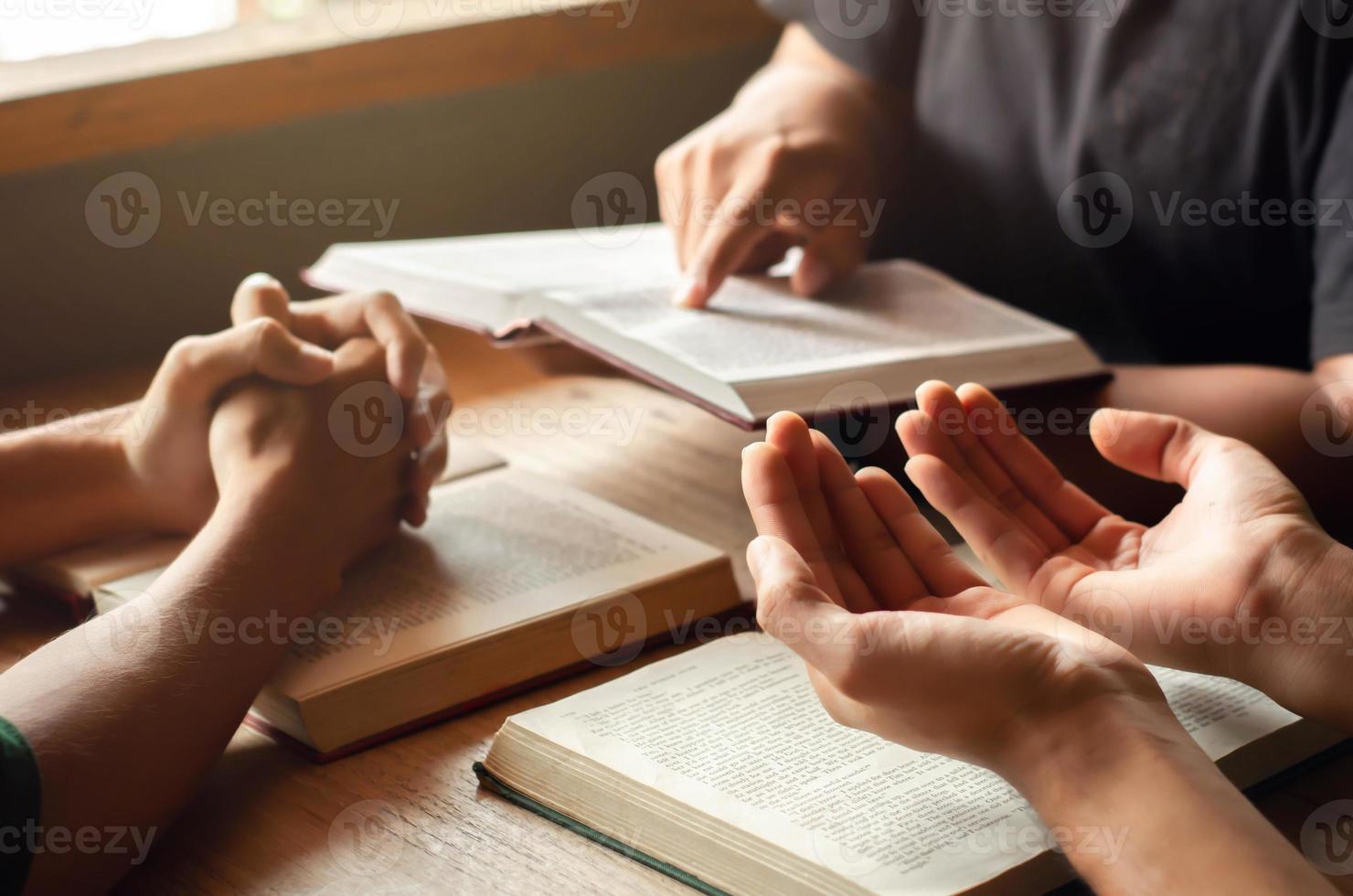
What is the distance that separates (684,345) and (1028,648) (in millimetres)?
416

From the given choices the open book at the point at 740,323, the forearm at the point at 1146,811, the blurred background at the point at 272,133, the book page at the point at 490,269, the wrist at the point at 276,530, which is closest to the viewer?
the forearm at the point at 1146,811

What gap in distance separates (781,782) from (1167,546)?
0.93ft

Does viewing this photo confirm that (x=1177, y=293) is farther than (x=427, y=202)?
No

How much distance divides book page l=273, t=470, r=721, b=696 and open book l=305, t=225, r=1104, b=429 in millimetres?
104

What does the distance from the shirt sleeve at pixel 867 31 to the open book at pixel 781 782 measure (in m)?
0.86

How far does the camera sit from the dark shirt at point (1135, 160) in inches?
39.4

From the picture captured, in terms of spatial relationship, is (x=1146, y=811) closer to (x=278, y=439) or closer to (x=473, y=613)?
(x=473, y=613)

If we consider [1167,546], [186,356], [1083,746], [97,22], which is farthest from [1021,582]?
[97,22]

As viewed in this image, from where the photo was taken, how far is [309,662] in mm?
663

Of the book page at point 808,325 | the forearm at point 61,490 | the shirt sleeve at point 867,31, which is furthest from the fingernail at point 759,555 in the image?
the shirt sleeve at point 867,31

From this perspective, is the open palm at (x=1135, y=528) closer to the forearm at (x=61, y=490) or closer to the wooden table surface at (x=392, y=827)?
the wooden table surface at (x=392, y=827)

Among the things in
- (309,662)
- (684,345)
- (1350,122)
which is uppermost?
(1350,122)

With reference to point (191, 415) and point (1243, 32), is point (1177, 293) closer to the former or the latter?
point (1243, 32)

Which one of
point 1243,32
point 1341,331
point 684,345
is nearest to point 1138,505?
point 1341,331
